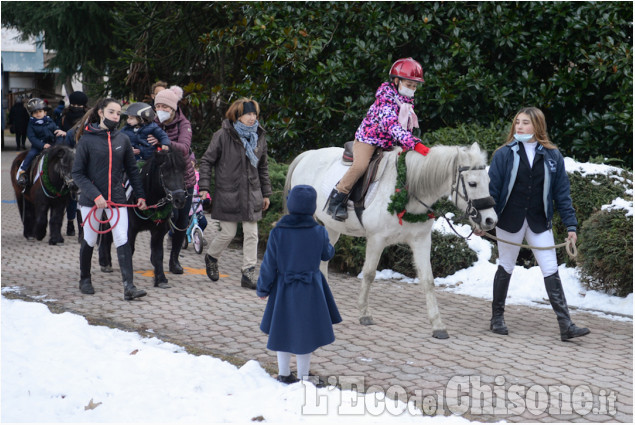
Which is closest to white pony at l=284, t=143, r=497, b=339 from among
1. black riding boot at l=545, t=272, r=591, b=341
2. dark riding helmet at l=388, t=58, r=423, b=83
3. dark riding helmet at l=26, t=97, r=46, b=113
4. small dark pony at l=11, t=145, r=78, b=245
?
dark riding helmet at l=388, t=58, r=423, b=83

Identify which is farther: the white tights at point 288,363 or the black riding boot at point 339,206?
the black riding boot at point 339,206

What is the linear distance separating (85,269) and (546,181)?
16.5ft

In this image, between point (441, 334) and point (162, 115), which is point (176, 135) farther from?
point (441, 334)

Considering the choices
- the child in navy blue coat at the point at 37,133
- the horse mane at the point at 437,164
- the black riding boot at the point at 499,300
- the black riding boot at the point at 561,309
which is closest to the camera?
the horse mane at the point at 437,164

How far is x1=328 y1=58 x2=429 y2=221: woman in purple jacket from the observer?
6914 millimetres

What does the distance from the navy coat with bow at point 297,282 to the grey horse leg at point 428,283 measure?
182 centimetres

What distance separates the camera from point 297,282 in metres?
5.33

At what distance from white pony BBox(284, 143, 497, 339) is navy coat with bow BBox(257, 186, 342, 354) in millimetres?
1787

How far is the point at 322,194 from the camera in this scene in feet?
25.8

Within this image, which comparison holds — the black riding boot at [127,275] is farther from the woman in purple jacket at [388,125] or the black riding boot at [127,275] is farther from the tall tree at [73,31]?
the tall tree at [73,31]

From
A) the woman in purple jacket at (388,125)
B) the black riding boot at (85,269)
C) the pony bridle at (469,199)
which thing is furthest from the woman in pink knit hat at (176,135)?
the pony bridle at (469,199)

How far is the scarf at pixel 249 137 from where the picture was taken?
8.69 meters

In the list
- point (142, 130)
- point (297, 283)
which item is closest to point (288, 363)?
point (297, 283)

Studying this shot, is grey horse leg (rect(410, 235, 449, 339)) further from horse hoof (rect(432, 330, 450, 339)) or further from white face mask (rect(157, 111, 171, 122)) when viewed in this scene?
white face mask (rect(157, 111, 171, 122))
